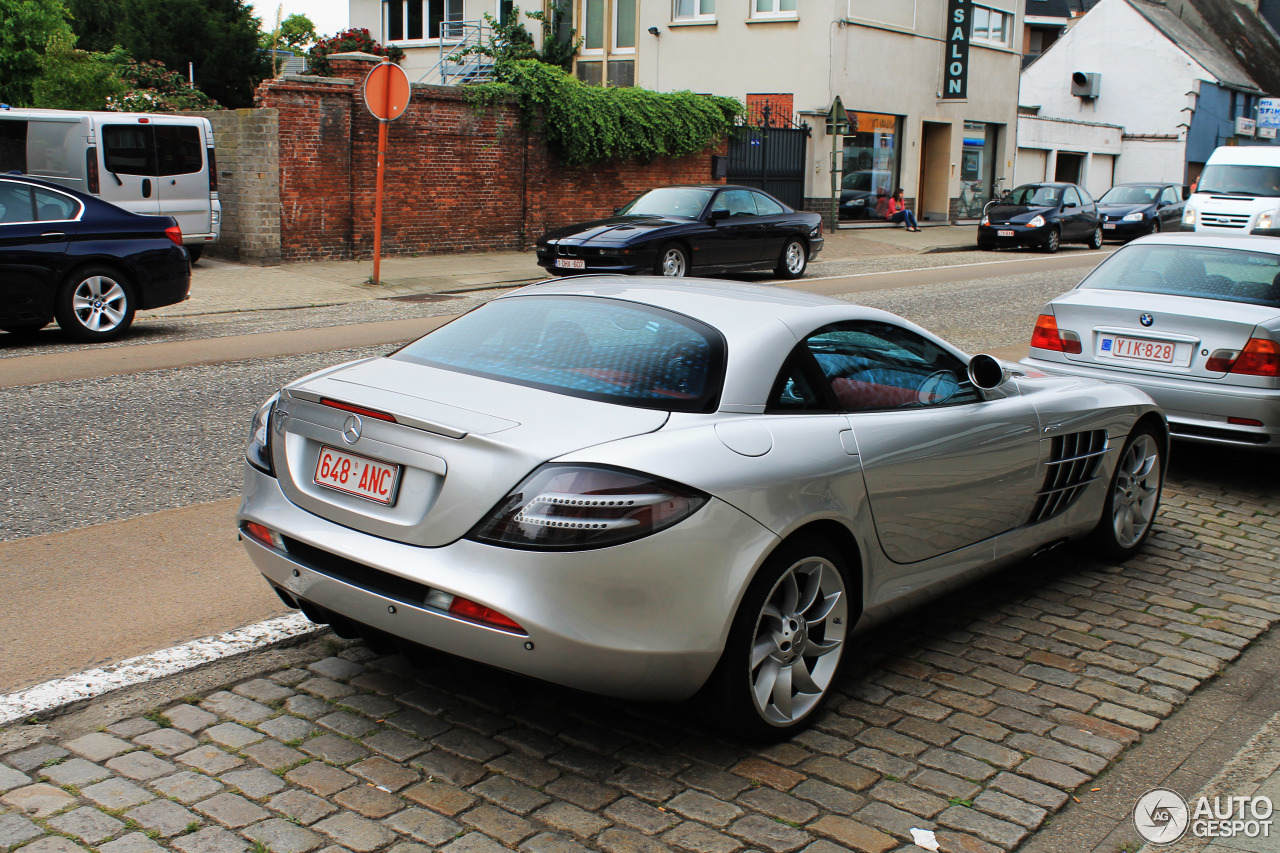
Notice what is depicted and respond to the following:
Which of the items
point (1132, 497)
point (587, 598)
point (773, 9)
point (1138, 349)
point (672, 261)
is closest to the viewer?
point (587, 598)

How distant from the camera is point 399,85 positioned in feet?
54.1

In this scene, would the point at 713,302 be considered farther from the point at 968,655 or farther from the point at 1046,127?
the point at 1046,127

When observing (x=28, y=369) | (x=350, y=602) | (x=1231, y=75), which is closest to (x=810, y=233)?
(x=28, y=369)

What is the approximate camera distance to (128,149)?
17.2 meters

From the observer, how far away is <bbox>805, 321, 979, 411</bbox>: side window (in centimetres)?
413

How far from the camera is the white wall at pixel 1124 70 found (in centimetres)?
4859

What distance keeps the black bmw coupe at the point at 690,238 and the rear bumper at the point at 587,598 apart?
507 inches

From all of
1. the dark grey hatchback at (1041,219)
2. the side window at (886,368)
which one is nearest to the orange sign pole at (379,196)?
the side window at (886,368)

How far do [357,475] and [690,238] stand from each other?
14.1m

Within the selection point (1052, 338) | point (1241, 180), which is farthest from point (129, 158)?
point (1241, 180)

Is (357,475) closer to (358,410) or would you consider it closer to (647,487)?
(358,410)

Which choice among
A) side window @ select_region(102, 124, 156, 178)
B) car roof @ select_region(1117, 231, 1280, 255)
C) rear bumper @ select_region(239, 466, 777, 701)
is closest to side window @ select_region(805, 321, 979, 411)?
rear bumper @ select_region(239, 466, 777, 701)

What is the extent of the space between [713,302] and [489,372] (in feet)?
2.83

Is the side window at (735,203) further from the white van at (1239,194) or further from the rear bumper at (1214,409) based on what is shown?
the white van at (1239,194)
